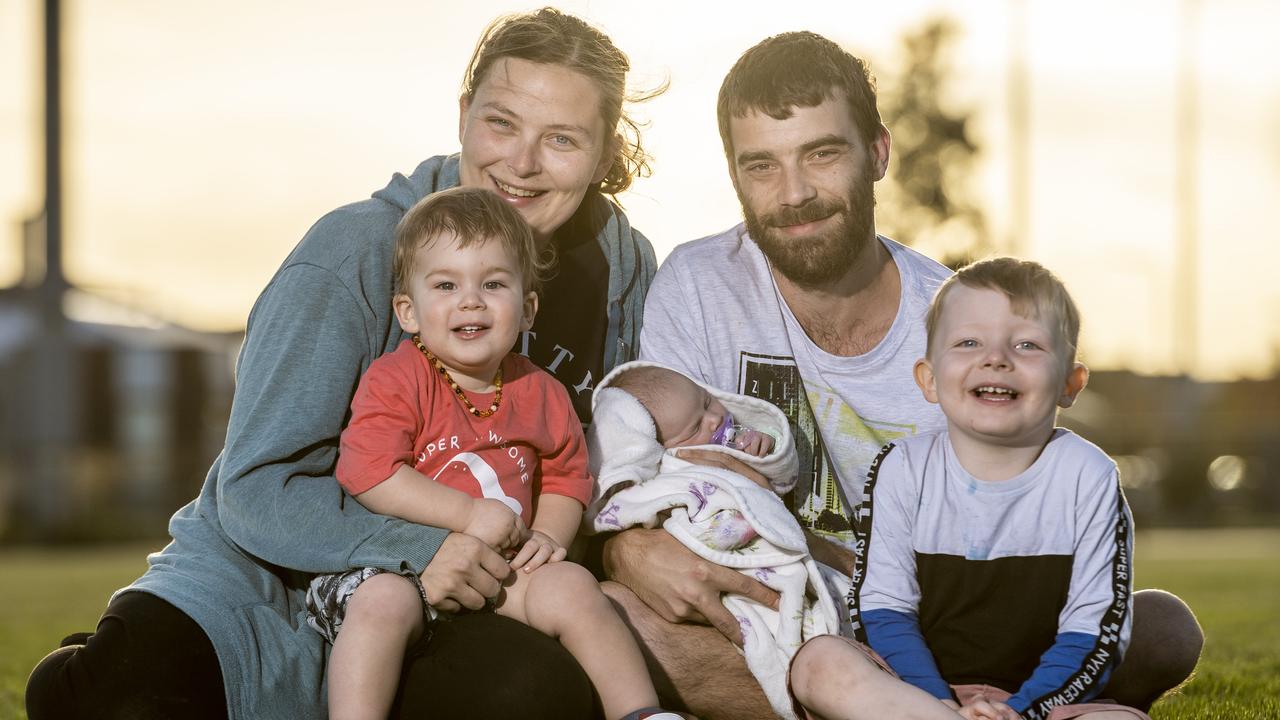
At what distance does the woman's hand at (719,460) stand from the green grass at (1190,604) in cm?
154

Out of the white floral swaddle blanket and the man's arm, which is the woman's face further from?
the man's arm

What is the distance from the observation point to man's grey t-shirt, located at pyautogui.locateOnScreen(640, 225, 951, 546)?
14.0 ft

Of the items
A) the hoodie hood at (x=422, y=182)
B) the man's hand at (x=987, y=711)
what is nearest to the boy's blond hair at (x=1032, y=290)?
the man's hand at (x=987, y=711)

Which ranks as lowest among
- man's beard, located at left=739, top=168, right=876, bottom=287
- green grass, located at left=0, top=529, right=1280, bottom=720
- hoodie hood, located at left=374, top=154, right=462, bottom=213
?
green grass, located at left=0, top=529, right=1280, bottom=720

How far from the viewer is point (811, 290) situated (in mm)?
4496

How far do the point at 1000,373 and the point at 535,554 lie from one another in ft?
3.97

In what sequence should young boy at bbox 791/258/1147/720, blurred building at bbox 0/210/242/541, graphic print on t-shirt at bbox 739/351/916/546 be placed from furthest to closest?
blurred building at bbox 0/210/242/541
graphic print on t-shirt at bbox 739/351/916/546
young boy at bbox 791/258/1147/720

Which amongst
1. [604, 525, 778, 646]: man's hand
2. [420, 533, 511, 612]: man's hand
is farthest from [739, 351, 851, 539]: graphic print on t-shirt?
[420, 533, 511, 612]: man's hand

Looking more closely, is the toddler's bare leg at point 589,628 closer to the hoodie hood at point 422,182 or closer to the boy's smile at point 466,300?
the boy's smile at point 466,300

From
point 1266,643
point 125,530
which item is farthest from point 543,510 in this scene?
point 125,530

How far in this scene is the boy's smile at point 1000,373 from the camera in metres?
3.38

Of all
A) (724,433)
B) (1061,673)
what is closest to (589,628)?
(724,433)

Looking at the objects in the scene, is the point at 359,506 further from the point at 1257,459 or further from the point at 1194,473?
the point at 1257,459

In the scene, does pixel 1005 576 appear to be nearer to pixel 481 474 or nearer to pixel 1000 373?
pixel 1000 373
